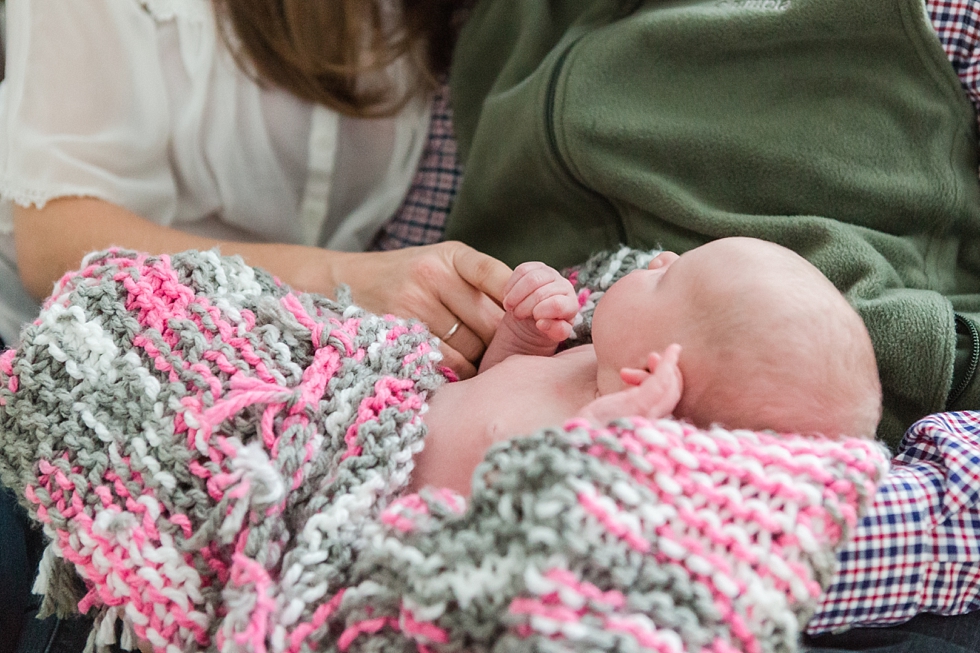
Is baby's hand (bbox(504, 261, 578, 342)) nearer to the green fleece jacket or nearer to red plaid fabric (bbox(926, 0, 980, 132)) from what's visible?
the green fleece jacket

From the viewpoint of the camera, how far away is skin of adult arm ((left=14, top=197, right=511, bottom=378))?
0.85 m

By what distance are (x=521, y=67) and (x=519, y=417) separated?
58 centimetres

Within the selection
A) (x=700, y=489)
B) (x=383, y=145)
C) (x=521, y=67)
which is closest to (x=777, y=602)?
(x=700, y=489)

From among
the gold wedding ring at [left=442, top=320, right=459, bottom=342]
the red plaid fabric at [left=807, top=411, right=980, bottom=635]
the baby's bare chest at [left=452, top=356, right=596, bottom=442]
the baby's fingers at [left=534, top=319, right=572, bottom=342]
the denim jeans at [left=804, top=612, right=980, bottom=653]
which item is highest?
the baby's fingers at [left=534, top=319, right=572, bottom=342]

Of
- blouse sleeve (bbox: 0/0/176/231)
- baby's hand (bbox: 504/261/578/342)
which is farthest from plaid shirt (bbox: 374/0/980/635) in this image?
blouse sleeve (bbox: 0/0/176/231)

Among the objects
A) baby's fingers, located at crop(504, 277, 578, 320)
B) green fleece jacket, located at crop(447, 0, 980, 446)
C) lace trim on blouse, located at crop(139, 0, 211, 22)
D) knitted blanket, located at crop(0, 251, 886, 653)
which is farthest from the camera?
lace trim on blouse, located at crop(139, 0, 211, 22)

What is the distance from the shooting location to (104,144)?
0.95 metres

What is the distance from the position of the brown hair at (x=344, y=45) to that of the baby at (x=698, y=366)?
0.53m

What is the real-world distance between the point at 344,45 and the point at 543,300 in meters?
0.56

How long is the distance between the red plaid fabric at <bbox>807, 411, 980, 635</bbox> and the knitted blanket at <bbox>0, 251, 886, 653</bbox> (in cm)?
14

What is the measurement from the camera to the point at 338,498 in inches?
22.8

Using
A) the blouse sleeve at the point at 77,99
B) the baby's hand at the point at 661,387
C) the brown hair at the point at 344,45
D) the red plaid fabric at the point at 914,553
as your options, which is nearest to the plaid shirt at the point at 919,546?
the red plaid fabric at the point at 914,553

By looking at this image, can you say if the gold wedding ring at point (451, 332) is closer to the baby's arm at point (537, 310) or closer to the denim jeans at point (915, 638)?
the baby's arm at point (537, 310)

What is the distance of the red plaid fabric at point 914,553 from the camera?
25.0 inches
